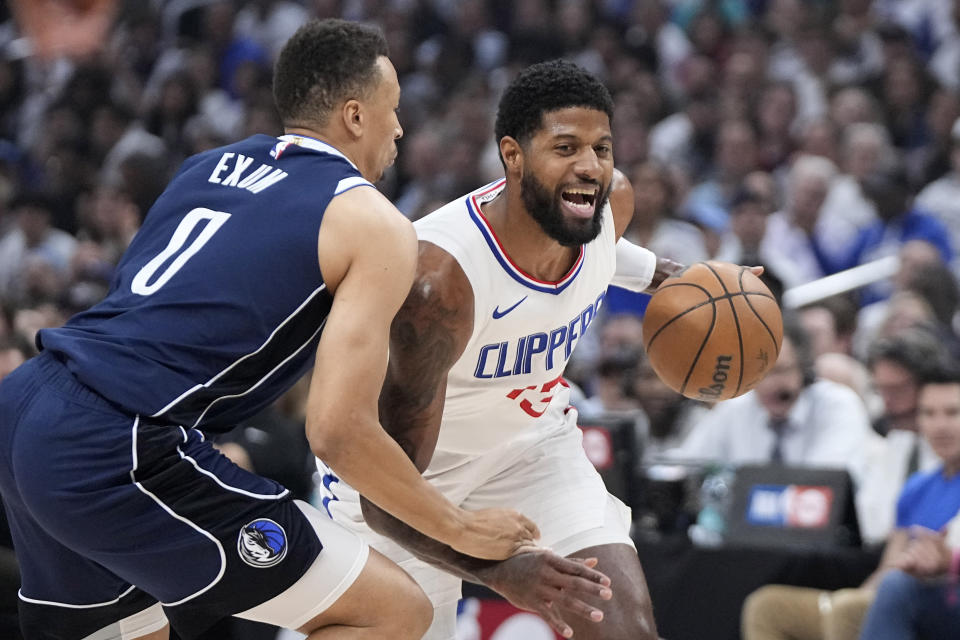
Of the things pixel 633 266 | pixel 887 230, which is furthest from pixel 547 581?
pixel 887 230

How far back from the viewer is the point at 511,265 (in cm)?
395

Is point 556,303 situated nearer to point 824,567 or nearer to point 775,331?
point 775,331

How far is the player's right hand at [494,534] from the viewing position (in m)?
3.17

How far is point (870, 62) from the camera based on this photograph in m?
10.1

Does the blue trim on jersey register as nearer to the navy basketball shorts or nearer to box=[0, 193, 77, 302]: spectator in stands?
the navy basketball shorts

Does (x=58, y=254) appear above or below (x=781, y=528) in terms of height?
above

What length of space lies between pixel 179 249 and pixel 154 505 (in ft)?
1.91

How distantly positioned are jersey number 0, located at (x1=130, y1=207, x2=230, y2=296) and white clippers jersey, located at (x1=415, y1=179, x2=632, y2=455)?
0.88 meters

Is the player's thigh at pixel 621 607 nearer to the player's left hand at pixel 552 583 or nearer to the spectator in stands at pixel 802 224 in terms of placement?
the player's left hand at pixel 552 583

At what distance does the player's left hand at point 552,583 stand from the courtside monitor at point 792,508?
239 cm

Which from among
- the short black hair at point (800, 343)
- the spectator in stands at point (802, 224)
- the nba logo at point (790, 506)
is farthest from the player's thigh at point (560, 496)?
the spectator in stands at point (802, 224)

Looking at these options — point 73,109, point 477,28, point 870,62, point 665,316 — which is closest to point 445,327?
point 665,316

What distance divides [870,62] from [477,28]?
3855 millimetres

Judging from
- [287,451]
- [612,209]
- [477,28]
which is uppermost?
[477,28]
